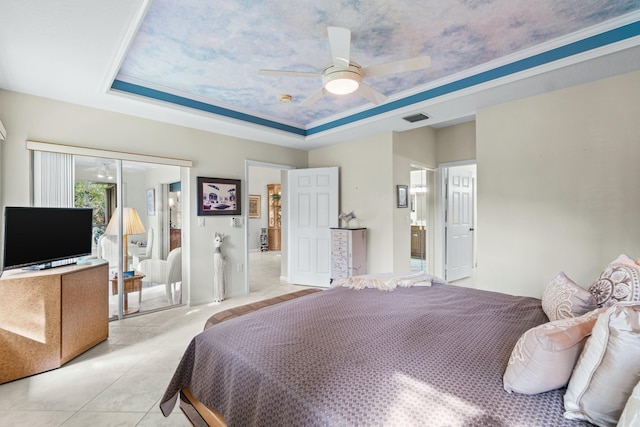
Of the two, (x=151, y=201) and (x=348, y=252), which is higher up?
(x=151, y=201)

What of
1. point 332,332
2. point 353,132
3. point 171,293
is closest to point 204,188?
point 171,293

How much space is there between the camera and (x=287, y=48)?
2461 mm

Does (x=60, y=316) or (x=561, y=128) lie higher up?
(x=561, y=128)

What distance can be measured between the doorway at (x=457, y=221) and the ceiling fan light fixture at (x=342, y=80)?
3339 millimetres

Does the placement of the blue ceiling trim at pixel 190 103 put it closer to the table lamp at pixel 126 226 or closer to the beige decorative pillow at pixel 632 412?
the table lamp at pixel 126 226

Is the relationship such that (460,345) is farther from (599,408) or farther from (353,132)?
(353,132)

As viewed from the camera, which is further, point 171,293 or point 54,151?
point 171,293

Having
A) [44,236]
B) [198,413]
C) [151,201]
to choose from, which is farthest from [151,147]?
[198,413]

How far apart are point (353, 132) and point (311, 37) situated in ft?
6.95

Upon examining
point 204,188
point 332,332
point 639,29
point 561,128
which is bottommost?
point 332,332

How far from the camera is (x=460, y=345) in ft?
4.38

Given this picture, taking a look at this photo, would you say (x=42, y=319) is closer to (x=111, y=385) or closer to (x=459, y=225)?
(x=111, y=385)

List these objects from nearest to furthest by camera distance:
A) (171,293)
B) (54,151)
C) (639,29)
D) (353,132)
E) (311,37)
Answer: (639,29) < (311,37) < (54,151) < (171,293) < (353,132)

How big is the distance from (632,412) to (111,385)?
2825 millimetres
